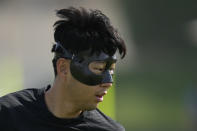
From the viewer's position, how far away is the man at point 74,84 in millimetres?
3238

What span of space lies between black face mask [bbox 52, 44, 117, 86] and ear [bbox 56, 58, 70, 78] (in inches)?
1.1

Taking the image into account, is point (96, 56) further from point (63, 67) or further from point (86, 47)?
point (63, 67)

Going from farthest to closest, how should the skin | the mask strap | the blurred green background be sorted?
the blurred green background → the mask strap → the skin

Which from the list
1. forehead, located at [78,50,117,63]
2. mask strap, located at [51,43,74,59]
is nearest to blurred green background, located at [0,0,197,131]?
mask strap, located at [51,43,74,59]

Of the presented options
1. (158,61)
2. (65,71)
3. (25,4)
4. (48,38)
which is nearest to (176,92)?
(158,61)

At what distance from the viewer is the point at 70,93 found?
10.8 feet

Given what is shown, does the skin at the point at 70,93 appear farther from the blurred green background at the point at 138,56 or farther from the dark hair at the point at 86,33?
the blurred green background at the point at 138,56

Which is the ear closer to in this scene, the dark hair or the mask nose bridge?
the dark hair

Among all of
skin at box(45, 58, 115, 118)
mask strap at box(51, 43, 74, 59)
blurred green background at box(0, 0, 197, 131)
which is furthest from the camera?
blurred green background at box(0, 0, 197, 131)

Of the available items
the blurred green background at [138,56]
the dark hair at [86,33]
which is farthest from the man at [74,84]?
the blurred green background at [138,56]

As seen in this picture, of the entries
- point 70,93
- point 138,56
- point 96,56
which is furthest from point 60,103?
point 138,56

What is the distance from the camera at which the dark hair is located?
327 centimetres

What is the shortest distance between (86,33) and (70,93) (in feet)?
1.21

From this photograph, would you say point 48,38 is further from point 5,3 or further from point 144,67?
point 144,67
